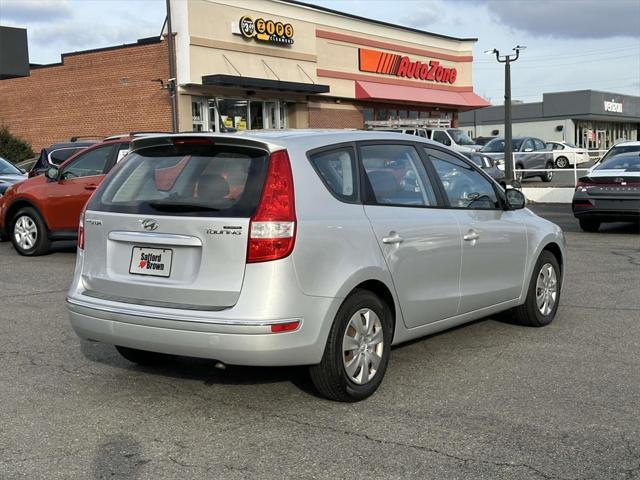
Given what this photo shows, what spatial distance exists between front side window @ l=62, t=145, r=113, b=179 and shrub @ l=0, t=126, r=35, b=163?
68.2 ft

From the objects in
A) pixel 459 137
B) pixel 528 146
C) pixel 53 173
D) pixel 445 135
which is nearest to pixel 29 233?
pixel 53 173

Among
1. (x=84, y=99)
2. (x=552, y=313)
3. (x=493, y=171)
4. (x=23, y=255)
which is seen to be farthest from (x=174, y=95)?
(x=552, y=313)

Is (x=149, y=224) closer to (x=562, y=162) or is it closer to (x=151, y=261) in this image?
(x=151, y=261)

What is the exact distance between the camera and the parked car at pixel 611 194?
539 inches

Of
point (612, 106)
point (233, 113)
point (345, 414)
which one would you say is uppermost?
point (612, 106)

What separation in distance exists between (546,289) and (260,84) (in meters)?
24.3

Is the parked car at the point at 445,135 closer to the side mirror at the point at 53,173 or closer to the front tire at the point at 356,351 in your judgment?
the side mirror at the point at 53,173

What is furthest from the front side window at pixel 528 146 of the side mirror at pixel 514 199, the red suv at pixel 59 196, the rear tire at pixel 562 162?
the side mirror at pixel 514 199

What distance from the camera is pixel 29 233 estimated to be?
12289 mm

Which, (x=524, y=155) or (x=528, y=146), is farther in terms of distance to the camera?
(x=528, y=146)

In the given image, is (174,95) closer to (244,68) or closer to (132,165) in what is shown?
(244,68)

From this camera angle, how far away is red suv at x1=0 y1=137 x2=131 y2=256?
38.9ft

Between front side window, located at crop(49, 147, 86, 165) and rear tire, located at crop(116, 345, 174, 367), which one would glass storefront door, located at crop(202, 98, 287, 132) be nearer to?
front side window, located at crop(49, 147, 86, 165)

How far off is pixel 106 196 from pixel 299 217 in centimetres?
145
